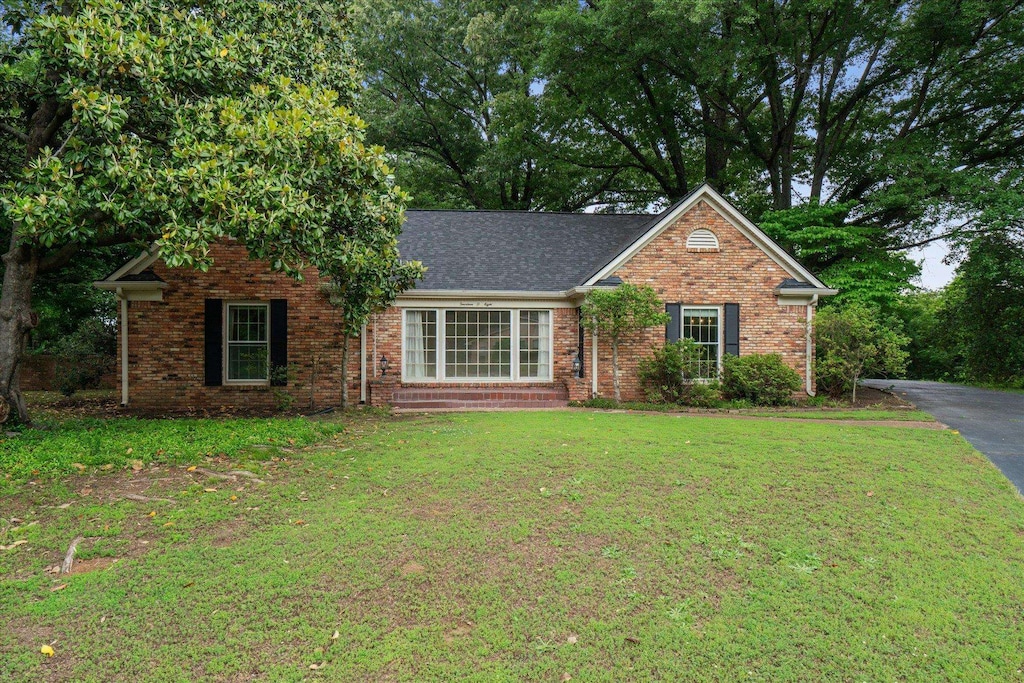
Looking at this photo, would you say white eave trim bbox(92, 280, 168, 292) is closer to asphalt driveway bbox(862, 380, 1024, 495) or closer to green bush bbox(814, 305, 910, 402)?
asphalt driveway bbox(862, 380, 1024, 495)

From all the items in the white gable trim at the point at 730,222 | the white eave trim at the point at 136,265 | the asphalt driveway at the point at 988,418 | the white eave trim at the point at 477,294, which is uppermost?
the white gable trim at the point at 730,222

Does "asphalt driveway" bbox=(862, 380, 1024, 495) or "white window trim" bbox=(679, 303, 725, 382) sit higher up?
"white window trim" bbox=(679, 303, 725, 382)

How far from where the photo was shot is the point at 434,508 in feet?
17.7

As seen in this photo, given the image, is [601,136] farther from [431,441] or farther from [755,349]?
[431,441]

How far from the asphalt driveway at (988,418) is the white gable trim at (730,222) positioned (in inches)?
151

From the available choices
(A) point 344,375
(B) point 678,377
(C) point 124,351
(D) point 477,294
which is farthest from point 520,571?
(C) point 124,351

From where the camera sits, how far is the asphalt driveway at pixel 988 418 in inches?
297

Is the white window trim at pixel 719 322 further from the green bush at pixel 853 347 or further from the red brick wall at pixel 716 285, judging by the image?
the green bush at pixel 853 347

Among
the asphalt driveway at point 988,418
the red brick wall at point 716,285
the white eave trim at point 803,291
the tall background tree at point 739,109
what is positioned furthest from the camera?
the tall background tree at point 739,109

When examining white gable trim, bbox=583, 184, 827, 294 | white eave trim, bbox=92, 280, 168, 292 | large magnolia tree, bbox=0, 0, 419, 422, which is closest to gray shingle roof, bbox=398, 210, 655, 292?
white gable trim, bbox=583, 184, 827, 294

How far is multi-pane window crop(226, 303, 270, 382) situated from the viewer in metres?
12.8

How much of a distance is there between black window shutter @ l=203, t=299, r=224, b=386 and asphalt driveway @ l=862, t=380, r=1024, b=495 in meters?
13.9

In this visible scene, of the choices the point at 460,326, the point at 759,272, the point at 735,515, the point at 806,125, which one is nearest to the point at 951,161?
the point at 806,125

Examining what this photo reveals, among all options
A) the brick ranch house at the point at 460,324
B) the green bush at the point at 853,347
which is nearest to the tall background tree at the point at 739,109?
the green bush at the point at 853,347
